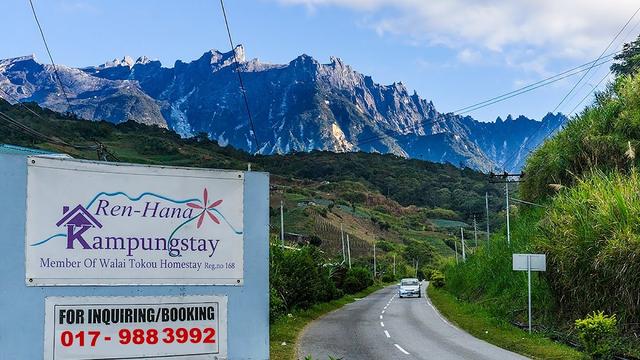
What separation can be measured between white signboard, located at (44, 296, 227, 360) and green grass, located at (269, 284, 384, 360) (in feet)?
39.1

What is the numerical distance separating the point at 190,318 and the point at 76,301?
0.90 metres

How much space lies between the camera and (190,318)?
495 cm

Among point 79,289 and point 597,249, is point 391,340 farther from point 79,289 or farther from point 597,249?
point 79,289

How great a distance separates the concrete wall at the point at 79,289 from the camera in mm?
4406

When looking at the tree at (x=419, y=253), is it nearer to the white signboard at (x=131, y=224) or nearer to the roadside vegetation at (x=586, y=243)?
the roadside vegetation at (x=586, y=243)

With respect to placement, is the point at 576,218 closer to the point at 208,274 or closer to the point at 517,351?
the point at 517,351

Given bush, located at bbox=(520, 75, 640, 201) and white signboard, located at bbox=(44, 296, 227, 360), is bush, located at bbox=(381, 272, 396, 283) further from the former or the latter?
white signboard, located at bbox=(44, 296, 227, 360)

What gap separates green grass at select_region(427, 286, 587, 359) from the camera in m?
17.6

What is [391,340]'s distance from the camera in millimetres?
21938

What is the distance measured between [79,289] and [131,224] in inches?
24.8

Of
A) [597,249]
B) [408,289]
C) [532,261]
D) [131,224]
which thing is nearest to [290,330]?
[532,261]

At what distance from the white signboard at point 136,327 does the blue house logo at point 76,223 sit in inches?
17.6

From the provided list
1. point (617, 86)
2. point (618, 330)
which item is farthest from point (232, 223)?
point (617, 86)

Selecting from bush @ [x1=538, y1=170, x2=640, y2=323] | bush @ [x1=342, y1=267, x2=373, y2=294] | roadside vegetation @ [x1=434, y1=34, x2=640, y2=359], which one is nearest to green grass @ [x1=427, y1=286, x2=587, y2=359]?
roadside vegetation @ [x1=434, y1=34, x2=640, y2=359]
